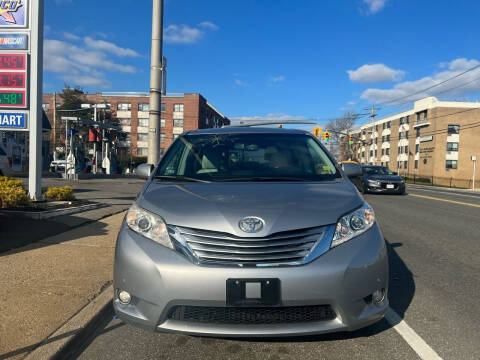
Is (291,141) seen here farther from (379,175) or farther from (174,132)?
(174,132)

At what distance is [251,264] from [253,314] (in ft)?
1.05

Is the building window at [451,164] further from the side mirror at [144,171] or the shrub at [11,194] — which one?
the side mirror at [144,171]

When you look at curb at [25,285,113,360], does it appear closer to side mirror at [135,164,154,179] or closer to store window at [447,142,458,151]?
side mirror at [135,164,154,179]

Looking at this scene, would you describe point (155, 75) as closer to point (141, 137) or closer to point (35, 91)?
point (35, 91)

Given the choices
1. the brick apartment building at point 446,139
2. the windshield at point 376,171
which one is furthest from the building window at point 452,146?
the windshield at point 376,171

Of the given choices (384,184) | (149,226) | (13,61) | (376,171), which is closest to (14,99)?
(13,61)

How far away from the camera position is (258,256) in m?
2.41

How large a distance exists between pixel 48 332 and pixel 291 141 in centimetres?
281

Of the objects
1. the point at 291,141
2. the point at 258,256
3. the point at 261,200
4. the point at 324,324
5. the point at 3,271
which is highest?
the point at 291,141

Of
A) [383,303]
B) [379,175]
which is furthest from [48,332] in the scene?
[379,175]

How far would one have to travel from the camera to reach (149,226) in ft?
8.79

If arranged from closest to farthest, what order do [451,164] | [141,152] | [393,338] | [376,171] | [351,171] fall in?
[393,338], [351,171], [376,171], [451,164], [141,152]

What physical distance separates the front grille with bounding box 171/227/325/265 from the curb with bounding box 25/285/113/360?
A: 1195 millimetres

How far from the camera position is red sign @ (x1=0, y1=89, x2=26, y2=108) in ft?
28.1
